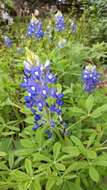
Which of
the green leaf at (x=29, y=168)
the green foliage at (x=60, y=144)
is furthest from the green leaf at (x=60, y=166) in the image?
the green leaf at (x=29, y=168)

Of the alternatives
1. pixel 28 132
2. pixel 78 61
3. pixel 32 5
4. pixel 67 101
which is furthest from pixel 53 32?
pixel 32 5

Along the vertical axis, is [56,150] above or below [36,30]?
below

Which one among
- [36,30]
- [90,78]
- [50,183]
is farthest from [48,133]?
[36,30]

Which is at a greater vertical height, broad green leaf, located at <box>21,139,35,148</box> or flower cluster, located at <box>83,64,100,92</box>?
flower cluster, located at <box>83,64,100,92</box>

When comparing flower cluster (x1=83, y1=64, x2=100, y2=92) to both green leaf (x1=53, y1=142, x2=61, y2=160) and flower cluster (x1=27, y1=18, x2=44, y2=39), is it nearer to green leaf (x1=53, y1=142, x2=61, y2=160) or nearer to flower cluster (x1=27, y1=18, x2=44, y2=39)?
green leaf (x1=53, y1=142, x2=61, y2=160)

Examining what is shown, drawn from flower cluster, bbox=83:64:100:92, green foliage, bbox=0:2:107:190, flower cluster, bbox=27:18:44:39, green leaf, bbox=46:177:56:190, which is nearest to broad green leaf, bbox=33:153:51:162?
green foliage, bbox=0:2:107:190

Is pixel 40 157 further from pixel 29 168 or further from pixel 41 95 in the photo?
pixel 41 95

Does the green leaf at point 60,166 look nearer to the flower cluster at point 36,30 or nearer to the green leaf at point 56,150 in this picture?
the green leaf at point 56,150

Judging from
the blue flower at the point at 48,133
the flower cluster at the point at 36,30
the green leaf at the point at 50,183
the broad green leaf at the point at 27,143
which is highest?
the flower cluster at the point at 36,30
